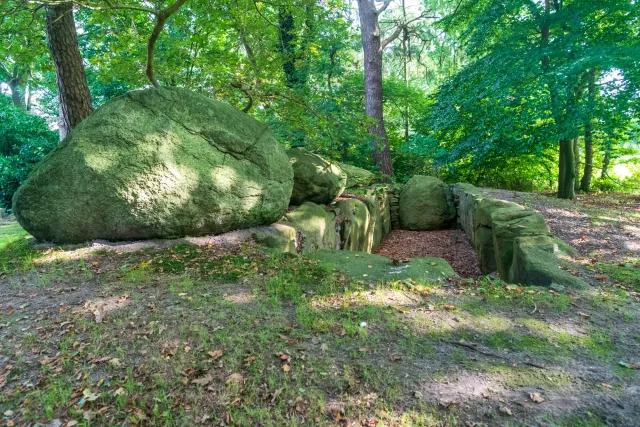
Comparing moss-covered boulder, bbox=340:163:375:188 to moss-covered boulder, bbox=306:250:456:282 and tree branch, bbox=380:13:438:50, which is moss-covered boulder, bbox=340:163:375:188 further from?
tree branch, bbox=380:13:438:50

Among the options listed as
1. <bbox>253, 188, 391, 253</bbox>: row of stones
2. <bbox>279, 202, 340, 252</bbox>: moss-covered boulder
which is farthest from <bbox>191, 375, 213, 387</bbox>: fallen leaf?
<bbox>279, 202, 340, 252</bbox>: moss-covered boulder

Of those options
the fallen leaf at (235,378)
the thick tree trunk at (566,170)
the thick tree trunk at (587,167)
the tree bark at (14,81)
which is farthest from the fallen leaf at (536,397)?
the tree bark at (14,81)

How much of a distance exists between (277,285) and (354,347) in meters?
1.23

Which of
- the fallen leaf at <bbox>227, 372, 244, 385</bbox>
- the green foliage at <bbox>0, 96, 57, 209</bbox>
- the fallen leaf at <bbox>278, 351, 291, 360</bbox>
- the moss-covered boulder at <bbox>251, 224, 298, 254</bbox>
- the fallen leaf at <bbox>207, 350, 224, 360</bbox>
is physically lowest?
the fallen leaf at <bbox>227, 372, 244, 385</bbox>

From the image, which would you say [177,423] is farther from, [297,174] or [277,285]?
[297,174]

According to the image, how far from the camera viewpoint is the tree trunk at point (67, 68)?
581 centimetres

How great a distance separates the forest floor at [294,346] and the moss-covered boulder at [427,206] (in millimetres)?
6316

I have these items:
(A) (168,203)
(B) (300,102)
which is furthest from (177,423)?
(B) (300,102)

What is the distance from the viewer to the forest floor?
2.13 metres

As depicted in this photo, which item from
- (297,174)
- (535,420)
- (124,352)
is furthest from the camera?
(297,174)

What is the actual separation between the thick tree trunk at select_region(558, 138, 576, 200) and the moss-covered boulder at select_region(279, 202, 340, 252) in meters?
6.71

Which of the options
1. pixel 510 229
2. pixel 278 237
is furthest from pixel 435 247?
pixel 278 237

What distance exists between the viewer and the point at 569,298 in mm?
3609

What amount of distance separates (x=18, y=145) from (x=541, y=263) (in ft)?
43.8
